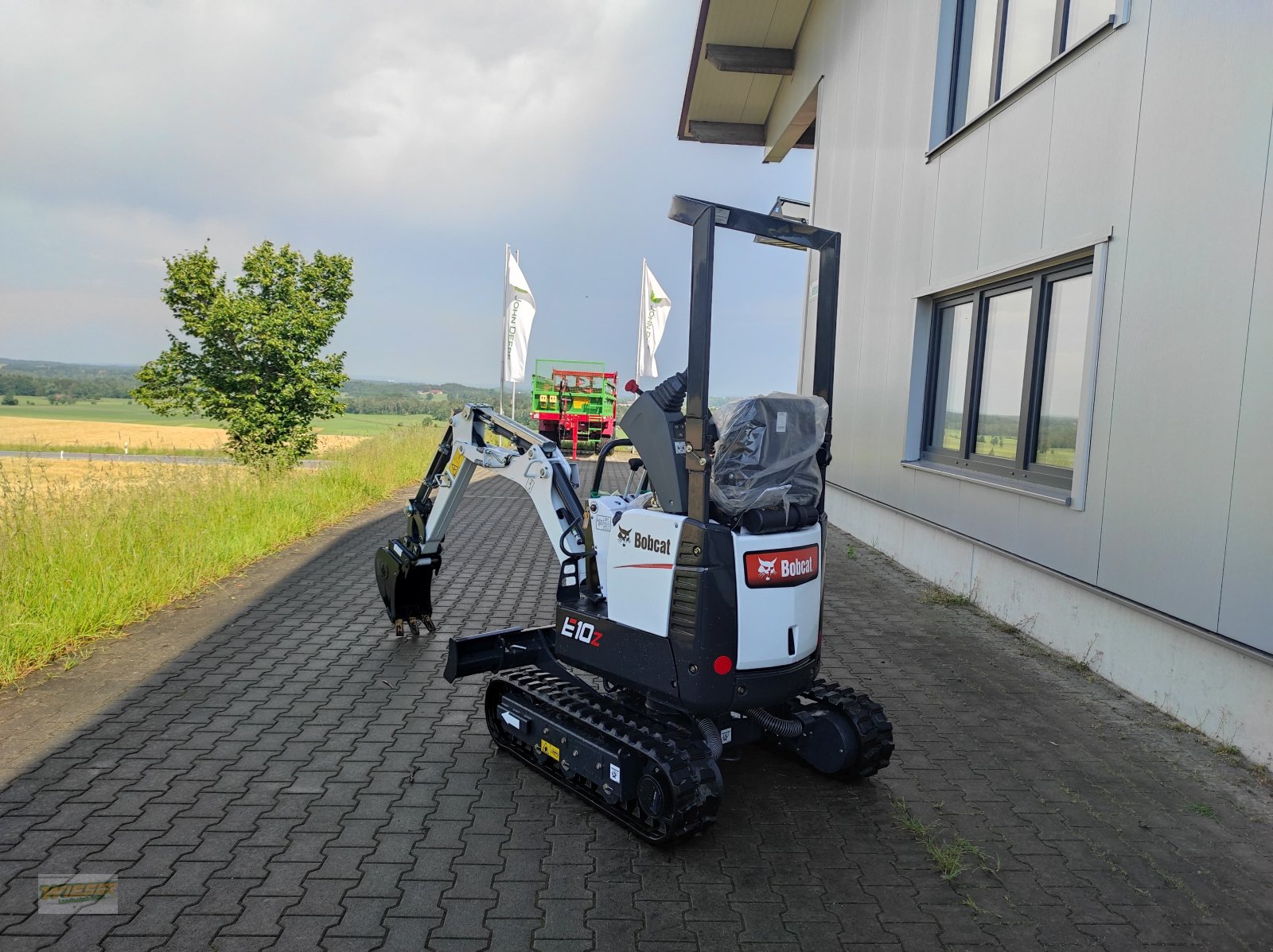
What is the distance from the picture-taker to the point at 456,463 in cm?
577

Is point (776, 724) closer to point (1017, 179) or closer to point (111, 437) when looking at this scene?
point (1017, 179)

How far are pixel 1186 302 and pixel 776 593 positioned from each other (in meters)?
3.44

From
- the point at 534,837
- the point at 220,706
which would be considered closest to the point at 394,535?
the point at 220,706

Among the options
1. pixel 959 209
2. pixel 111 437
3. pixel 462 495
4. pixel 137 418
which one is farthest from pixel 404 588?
pixel 111 437

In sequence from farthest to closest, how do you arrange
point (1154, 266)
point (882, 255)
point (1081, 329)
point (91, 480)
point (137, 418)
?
point (137, 418) → point (882, 255) → point (91, 480) → point (1081, 329) → point (1154, 266)

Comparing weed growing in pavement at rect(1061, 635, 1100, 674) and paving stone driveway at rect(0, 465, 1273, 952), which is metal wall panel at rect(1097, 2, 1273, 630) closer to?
weed growing in pavement at rect(1061, 635, 1100, 674)

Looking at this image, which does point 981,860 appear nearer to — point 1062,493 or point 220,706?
point 1062,493

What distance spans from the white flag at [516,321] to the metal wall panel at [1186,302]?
1532 centimetres

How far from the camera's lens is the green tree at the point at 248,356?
1476 cm

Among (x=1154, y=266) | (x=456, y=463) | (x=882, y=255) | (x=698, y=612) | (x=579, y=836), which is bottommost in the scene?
(x=579, y=836)

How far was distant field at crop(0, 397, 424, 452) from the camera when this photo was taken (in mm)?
16391

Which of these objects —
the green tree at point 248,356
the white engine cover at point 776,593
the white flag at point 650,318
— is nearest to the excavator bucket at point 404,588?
the white engine cover at point 776,593

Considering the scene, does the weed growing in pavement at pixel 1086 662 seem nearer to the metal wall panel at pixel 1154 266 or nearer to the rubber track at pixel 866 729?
the metal wall panel at pixel 1154 266

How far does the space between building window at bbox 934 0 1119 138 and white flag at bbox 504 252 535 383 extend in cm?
1239
